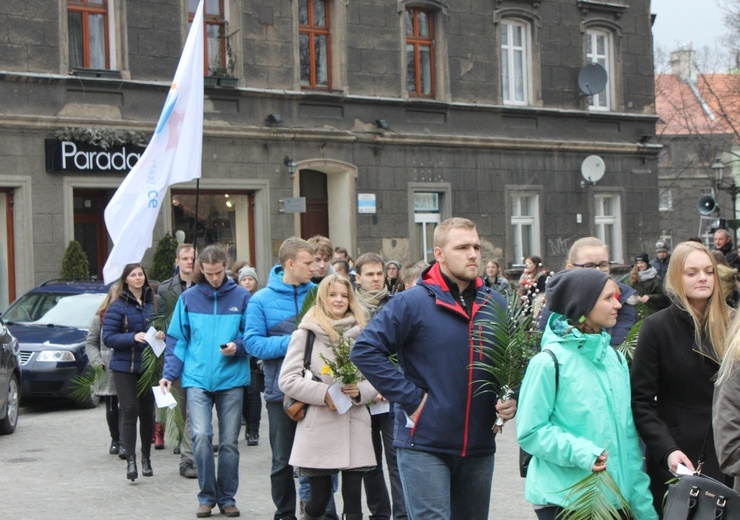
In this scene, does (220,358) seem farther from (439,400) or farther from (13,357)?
(13,357)

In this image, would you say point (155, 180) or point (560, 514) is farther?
point (155, 180)

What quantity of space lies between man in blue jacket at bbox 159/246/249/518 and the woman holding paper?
4.32 feet

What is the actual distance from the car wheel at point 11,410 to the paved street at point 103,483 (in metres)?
0.12

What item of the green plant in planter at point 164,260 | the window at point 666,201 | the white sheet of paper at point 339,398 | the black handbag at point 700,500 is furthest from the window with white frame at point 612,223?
the window at point 666,201

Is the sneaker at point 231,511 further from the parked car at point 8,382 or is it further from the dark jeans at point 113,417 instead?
the parked car at point 8,382

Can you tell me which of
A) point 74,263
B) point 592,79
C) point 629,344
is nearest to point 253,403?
point 629,344

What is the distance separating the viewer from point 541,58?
28719 millimetres

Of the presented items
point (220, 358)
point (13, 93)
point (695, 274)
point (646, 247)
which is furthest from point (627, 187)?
point (695, 274)

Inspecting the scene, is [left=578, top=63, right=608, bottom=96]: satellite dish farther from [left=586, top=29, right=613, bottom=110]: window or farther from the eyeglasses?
the eyeglasses

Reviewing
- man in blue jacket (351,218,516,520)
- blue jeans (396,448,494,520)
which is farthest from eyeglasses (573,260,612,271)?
blue jeans (396,448,494,520)

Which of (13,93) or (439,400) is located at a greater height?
(13,93)

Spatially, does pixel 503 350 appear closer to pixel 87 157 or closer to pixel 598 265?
pixel 598 265

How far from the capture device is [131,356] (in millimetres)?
10305

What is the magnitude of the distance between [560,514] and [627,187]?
26950mm
